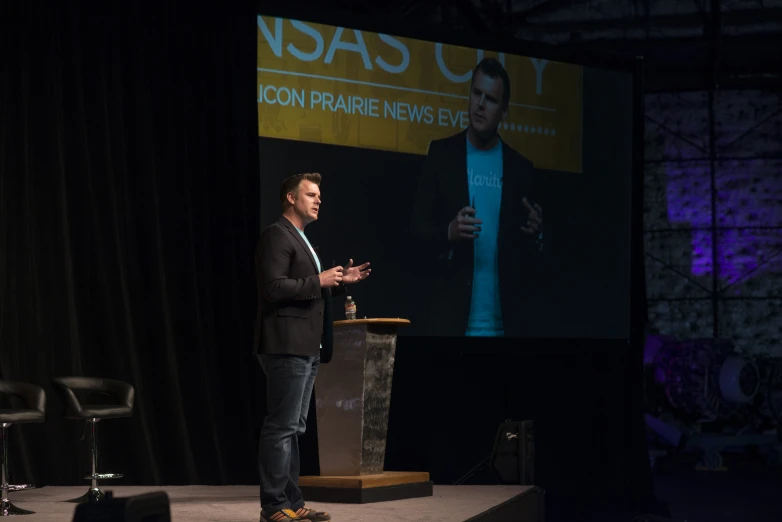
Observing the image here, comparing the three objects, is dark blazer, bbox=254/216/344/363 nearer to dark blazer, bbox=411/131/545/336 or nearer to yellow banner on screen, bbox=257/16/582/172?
yellow banner on screen, bbox=257/16/582/172

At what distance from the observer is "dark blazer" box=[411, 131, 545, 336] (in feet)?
22.1

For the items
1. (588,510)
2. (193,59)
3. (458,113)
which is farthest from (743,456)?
(193,59)

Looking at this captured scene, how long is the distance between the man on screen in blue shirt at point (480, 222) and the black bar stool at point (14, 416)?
8.70 ft

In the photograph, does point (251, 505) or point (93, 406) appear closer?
point (251, 505)

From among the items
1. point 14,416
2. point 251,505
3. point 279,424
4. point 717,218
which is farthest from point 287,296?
point 717,218

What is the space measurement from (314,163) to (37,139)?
1.65m

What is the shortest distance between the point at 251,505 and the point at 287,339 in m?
1.40

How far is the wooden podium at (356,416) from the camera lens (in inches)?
181

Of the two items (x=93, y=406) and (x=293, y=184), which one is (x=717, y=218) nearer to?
(x=93, y=406)

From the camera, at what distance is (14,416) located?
4.63 metres

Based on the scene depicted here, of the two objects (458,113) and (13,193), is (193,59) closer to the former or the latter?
(13,193)

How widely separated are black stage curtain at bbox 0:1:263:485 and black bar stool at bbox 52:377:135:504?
0.45 meters

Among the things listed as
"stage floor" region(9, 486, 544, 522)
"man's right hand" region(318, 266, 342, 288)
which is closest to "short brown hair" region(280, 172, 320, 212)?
"man's right hand" region(318, 266, 342, 288)

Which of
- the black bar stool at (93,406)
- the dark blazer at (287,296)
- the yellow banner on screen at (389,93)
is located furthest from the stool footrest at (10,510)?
the yellow banner on screen at (389,93)
